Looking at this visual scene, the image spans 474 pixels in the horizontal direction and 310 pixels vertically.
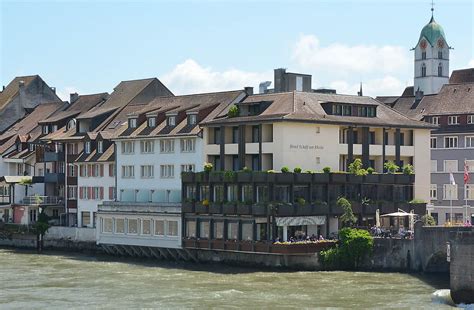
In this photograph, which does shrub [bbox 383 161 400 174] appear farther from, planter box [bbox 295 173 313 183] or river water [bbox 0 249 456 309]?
river water [bbox 0 249 456 309]

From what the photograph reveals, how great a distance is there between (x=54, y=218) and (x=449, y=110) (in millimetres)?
44186

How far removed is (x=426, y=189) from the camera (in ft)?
353

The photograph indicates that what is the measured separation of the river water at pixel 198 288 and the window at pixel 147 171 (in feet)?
46.3

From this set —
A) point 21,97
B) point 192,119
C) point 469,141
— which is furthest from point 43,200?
point 469,141

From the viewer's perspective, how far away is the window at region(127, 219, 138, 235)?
109 m

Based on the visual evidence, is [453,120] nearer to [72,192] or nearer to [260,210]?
[260,210]

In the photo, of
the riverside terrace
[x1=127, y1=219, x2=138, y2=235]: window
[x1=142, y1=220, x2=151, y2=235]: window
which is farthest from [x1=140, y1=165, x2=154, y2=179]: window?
the riverside terrace

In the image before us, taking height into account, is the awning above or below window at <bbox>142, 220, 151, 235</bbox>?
above

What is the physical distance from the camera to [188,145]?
107 meters

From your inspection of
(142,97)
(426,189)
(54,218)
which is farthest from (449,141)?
(54,218)

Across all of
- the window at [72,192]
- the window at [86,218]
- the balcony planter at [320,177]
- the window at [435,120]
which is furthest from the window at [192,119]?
the window at [435,120]

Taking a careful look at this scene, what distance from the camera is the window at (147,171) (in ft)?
367

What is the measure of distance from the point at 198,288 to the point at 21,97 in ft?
255

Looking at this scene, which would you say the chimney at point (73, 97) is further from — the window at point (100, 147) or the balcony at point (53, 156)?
the window at point (100, 147)
